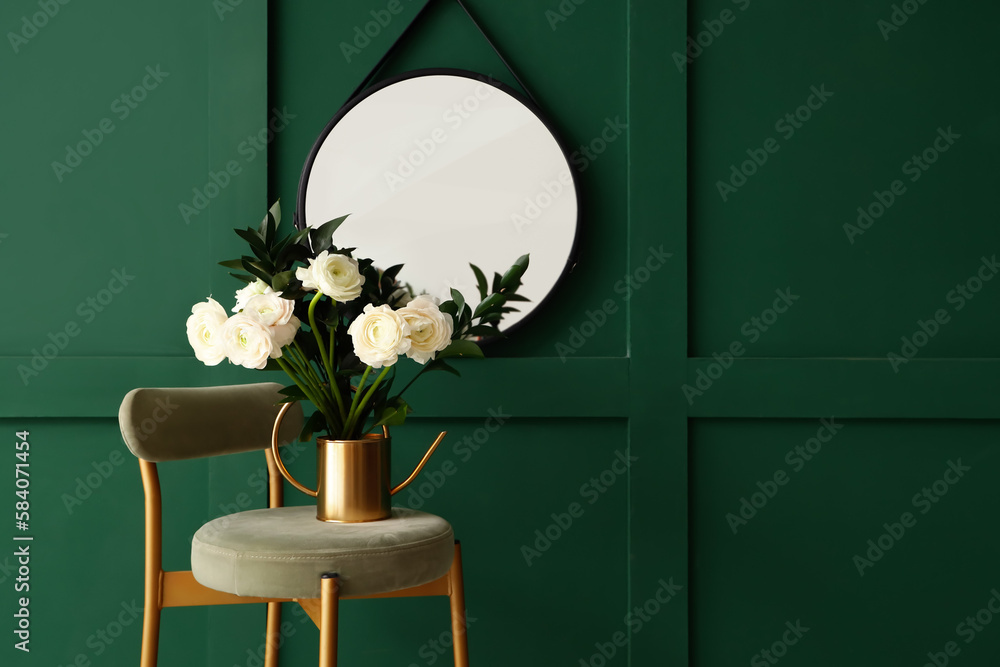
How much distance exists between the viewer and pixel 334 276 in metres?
1.20

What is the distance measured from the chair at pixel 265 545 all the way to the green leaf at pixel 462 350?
31 cm

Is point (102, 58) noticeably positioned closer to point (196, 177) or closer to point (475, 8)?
point (196, 177)

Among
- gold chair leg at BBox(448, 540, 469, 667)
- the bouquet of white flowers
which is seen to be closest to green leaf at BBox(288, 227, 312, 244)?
the bouquet of white flowers

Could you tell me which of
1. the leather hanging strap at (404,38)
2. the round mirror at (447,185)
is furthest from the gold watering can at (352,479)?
the leather hanging strap at (404,38)

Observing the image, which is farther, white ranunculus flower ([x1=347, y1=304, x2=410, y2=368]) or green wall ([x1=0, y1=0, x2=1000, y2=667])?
green wall ([x1=0, y1=0, x2=1000, y2=667])

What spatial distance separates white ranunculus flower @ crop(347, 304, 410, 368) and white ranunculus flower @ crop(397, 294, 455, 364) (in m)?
0.02

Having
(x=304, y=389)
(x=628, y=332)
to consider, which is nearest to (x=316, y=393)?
(x=304, y=389)

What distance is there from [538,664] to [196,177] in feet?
4.71

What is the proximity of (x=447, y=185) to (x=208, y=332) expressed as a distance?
71 cm

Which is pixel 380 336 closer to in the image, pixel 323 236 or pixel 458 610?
pixel 323 236

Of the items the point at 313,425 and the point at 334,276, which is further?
the point at 313,425

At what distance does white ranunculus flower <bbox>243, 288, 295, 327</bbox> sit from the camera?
3.97ft

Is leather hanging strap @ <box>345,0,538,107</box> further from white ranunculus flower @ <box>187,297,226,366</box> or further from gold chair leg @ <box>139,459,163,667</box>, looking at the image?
gold chair leg @ <box>139,459,163,667</box>

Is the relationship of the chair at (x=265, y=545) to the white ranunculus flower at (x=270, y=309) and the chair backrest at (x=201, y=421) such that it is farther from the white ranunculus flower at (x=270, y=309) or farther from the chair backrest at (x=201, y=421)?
the white ranunculus flower at (x=270, y=309)
